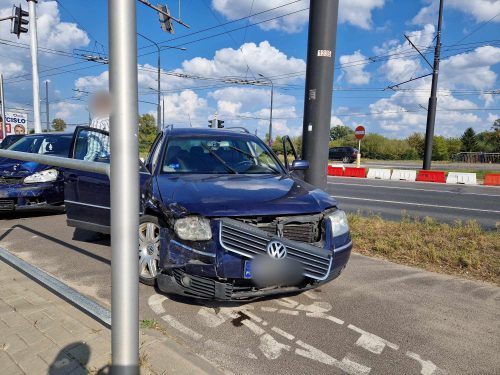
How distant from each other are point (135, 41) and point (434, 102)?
22164 millimetres

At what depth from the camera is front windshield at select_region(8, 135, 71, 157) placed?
812cm

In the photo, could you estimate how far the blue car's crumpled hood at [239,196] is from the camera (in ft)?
9.72

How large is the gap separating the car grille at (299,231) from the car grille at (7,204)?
6.07m

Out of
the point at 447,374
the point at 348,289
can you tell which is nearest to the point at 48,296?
the point at 348,289

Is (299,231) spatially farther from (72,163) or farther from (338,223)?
(72,163)

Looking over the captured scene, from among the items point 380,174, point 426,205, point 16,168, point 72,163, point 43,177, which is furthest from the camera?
point 380,174

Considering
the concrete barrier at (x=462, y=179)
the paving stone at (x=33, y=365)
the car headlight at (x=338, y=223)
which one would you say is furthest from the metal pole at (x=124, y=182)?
the concrete barrier at (x=462, y=179)

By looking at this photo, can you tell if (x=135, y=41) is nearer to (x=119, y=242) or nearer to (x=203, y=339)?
(x=119, y=242)

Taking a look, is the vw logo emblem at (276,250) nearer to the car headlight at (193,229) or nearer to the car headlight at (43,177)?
the car headlight at (193,229)

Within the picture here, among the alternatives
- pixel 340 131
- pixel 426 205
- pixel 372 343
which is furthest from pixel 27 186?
pixel 340 131

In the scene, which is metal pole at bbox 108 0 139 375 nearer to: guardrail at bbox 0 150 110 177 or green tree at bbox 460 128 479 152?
guardrail at bbox 0 150 110 177

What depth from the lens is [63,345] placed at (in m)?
2.44

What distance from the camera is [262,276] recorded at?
2863 millimetres

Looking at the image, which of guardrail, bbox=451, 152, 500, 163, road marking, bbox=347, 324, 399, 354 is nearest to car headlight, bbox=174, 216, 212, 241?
road marking, bbox=347, 324, 399, 354
